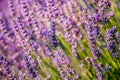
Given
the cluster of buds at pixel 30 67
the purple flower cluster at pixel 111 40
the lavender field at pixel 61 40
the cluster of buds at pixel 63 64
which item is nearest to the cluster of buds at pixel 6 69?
the lavender field at pixel 61 40

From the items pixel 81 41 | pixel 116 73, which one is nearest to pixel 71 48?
pixel 81 41

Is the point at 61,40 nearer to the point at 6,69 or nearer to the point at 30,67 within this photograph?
the point at 30,67

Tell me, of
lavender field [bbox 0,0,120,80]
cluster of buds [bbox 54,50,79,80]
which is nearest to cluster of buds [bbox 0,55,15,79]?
lavender field [bbox 0,0,120,80]

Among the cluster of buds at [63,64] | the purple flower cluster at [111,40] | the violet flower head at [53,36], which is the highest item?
the violet flower head at [53,36]

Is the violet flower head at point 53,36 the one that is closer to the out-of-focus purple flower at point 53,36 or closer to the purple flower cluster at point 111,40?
the out-of-focus purple flower at point 53,36

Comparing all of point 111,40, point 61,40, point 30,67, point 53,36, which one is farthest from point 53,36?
point 111,40

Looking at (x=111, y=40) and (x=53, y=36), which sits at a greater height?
(x=53, y=36)

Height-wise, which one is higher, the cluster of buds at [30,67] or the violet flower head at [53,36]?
the violet flower head at [53,36]

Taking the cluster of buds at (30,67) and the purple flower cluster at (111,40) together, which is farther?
the cluster of buds at (30,67)

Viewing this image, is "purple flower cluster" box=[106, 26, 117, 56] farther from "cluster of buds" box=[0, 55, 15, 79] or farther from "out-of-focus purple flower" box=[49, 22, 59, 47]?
"cluster of buds" box=[0, 55, 15, 79]

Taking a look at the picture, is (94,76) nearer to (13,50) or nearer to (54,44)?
(54,44)
